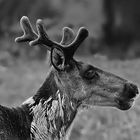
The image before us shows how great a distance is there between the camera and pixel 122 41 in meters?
22.5

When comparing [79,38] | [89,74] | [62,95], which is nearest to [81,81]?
[89,74]

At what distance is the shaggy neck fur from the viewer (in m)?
6.98

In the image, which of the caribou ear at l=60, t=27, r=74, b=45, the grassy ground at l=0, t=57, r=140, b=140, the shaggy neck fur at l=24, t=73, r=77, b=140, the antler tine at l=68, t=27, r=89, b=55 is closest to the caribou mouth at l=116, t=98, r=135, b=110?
the shaggy neck fur at l=24, t=73, r=77, b=140

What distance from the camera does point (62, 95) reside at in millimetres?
7148

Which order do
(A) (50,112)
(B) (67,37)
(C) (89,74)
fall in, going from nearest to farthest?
(A) (50,112), (C) (89,74), (B) (67,37)

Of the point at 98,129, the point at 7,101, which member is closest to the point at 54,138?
the point at 98,129

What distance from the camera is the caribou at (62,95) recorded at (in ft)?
22.8

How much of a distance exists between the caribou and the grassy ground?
11.8 ft

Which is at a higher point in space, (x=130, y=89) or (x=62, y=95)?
(x=62, y=95)

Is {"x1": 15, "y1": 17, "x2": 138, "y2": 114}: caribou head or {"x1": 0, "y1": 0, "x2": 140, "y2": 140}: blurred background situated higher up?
{"x1": 15, "y1": 17, "x2": 138, "y2": 114}: caribou head

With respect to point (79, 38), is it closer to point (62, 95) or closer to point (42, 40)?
point (42, 40)

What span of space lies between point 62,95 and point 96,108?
6.52 meters

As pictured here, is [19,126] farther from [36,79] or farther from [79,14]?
[79,14]

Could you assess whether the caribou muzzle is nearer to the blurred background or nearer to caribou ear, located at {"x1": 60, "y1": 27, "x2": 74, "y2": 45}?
caribou ear, located at {"x1": 60, "y1": 27, "x2": 74, "y2": 45}
